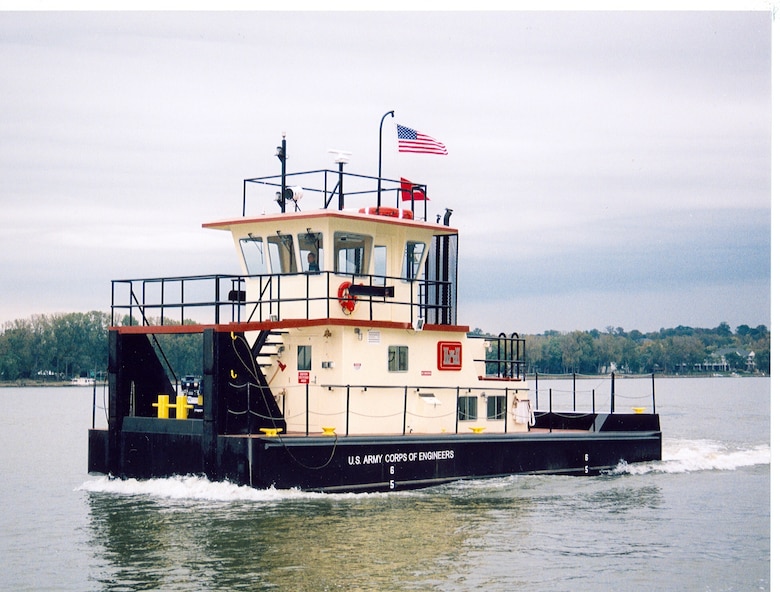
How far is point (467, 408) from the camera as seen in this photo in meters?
20.4

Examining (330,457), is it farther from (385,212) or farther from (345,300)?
(385,212)

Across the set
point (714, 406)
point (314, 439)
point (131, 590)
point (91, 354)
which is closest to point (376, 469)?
point (314, 439)

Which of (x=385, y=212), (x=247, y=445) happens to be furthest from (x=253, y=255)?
(x=247, y=445)

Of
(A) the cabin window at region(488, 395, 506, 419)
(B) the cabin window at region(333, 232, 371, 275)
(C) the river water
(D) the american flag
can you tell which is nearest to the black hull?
(C) the river water

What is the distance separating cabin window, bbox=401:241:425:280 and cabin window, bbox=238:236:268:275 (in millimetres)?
2273

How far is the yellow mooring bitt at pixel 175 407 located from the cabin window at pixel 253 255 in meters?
2.32

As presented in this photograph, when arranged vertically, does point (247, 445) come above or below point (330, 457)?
above

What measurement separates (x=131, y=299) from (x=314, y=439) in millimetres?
4230

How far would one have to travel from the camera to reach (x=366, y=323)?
1845 centimetres

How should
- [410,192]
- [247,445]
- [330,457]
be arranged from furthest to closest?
1. [410,192]
2. [330,457]
3. [247,445]

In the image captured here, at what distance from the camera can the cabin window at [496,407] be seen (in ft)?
68.4

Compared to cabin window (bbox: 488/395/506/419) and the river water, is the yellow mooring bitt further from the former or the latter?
cabin window (bbox: 488/395/506/419)

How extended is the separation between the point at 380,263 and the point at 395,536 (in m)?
5.56

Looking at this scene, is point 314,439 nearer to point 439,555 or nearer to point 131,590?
point 439,555
